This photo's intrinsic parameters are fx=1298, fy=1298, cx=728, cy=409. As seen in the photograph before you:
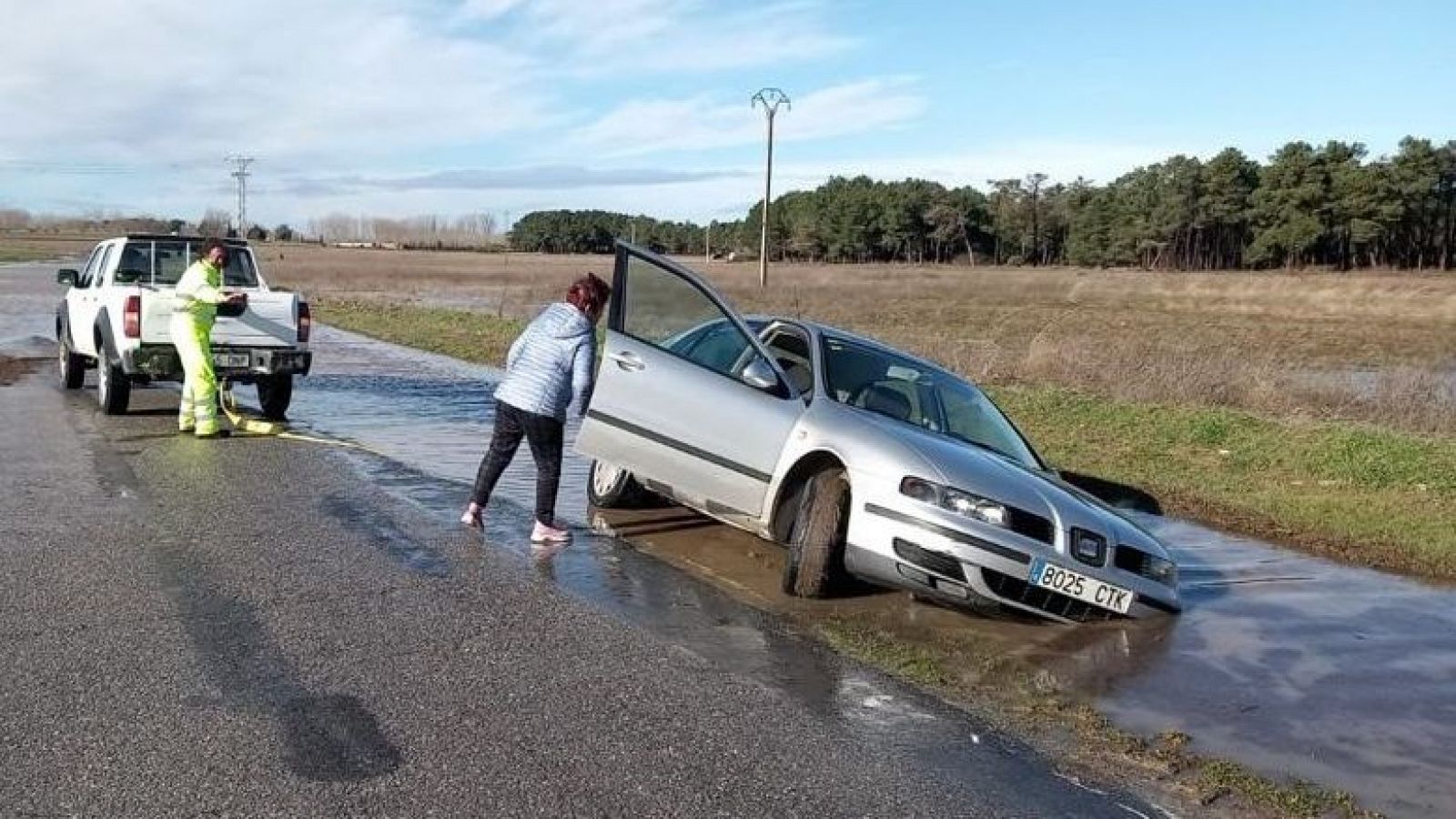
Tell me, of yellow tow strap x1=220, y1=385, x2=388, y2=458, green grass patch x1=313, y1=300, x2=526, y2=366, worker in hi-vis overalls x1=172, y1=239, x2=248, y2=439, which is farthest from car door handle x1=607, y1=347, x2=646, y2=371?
green grass patch x1=313, y1=300, x2=526, y2=366

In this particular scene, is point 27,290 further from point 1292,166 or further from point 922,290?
point 1292,166

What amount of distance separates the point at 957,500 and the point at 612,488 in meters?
3.20

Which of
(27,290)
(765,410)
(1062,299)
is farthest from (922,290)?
(765,410)

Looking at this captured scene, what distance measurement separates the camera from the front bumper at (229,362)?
1222 cm

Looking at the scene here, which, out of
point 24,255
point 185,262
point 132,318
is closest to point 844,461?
point 132,318

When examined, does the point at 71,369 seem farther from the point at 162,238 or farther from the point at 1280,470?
the point at 1280,470

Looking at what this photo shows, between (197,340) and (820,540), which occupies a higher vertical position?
(197,340)

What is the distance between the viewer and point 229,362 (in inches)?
487

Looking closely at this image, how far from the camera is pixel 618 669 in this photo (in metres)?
5.51

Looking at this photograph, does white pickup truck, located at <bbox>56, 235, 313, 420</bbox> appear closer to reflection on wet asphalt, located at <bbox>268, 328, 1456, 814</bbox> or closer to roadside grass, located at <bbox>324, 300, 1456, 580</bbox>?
reflection on wet asphalt, located at <bbox>268, 328, 1456, 814</bbox>

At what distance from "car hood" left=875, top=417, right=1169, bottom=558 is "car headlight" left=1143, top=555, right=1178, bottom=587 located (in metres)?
0.04

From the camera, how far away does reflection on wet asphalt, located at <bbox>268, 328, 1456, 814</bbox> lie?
5273 mm

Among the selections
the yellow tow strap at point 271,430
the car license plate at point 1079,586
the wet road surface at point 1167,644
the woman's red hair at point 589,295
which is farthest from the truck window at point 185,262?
the car license plate at point 1079,586

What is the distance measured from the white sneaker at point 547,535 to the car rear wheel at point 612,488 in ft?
3.55
